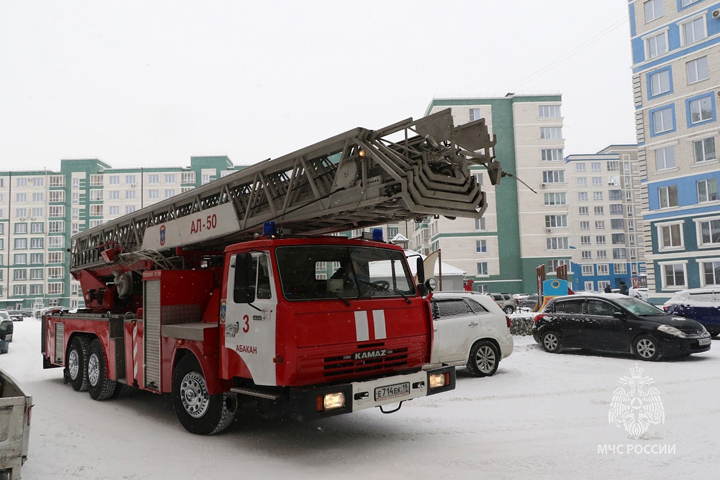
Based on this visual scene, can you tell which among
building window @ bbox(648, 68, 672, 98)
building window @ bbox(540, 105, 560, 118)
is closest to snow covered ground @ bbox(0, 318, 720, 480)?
building window @ bbox(648, 68, 672, 98)

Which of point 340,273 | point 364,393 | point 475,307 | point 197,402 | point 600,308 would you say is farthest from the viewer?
point 600,308

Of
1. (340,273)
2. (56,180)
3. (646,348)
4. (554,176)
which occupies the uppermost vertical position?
(56,180)

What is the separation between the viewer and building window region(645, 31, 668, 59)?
35309mm

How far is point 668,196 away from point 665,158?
2.41m

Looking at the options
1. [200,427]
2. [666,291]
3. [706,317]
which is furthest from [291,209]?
[666,291]

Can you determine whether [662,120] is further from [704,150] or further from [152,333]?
[152,333]

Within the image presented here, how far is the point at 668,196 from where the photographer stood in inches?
1382

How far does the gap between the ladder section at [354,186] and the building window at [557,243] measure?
54.5 metres

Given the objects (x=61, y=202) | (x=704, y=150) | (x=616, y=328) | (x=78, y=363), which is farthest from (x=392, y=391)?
(x=61, y=202)

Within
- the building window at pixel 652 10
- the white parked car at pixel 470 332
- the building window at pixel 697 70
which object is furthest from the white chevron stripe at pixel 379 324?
the building window at pixel 652 10

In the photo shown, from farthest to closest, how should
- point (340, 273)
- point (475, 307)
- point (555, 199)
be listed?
point (555, 199), point (475, 307), point (340, 273)

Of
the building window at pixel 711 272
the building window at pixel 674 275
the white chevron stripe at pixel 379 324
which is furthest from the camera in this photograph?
the building window at pixel 674 275

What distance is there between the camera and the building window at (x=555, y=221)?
58100 mm

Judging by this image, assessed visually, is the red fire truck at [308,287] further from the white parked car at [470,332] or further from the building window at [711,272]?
the building window at [711,272]
